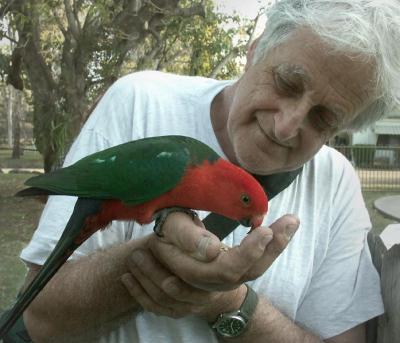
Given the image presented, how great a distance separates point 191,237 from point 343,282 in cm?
77

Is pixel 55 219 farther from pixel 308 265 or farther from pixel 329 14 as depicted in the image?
pixel 329 14

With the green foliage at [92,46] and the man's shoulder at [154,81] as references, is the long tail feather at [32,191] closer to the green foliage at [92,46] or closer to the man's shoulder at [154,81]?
the man's shoulder at [154,81]

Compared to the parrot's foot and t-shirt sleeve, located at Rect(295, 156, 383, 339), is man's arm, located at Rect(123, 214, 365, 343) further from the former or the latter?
t-shirt sleeve, located at Rect(295, 156, 383, 339)

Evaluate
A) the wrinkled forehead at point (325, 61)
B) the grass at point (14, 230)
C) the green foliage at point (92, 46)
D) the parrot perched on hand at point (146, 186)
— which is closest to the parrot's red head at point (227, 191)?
the parrot perched on hand at point (146, 186)

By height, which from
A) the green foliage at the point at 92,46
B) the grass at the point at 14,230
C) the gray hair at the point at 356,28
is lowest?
the grass at the point at 14,230

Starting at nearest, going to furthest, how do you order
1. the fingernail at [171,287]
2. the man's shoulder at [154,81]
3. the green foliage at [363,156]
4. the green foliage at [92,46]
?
the fingernail at [171,287] → the man's shoulder at [154,81] → the green foliage at [92,46] → the green foliage at [363,156]

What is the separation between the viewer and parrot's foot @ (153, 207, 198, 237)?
132 centimetres

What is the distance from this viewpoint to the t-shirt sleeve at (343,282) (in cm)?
173

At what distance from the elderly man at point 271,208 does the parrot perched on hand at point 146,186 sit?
10 cm

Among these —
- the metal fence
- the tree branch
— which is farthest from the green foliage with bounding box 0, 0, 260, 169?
the metal fence

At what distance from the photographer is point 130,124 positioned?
1691mm

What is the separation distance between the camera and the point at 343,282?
68.9 inches

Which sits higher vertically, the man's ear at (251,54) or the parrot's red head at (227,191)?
the man's ear at (251,54)

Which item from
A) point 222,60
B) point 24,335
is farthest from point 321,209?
point 222,60
